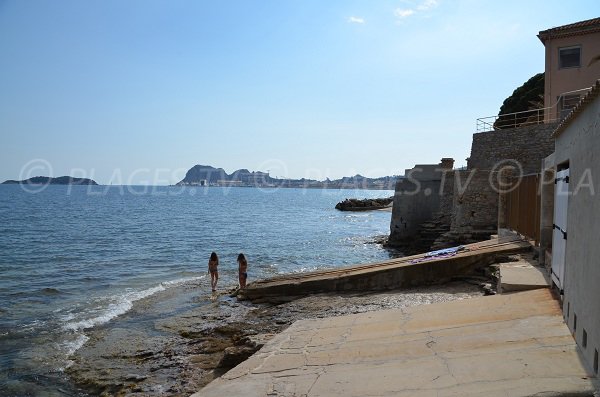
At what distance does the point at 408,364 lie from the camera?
241 inches

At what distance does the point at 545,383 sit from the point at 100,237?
39568mm

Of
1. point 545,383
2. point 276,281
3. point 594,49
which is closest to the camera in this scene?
point 545,383

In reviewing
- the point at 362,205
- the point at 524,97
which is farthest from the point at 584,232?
the point at 362,205

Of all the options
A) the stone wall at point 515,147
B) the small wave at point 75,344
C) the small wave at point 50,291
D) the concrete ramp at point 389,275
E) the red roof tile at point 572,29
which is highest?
the red roof tile at point 572,29

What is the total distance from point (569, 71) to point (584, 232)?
78.4 ft

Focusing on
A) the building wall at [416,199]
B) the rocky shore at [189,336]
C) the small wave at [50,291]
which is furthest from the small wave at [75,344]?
the building wall at [416,199]

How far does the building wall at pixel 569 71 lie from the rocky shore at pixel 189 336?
17.6m

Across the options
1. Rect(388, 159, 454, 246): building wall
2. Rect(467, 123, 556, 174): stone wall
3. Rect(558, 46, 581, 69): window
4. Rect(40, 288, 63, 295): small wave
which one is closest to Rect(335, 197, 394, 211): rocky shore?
Rect(388, 159, 454, 246): building wall

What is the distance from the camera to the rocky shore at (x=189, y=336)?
9.32 m

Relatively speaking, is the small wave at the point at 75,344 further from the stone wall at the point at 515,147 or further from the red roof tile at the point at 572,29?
the red roof tile at the point at 572,29

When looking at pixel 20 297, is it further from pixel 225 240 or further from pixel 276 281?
pixel 225 240

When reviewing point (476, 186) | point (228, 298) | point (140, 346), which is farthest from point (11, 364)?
point (476, 186)

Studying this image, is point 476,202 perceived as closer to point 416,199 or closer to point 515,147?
point 515,147

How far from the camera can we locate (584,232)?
17.7 ft
